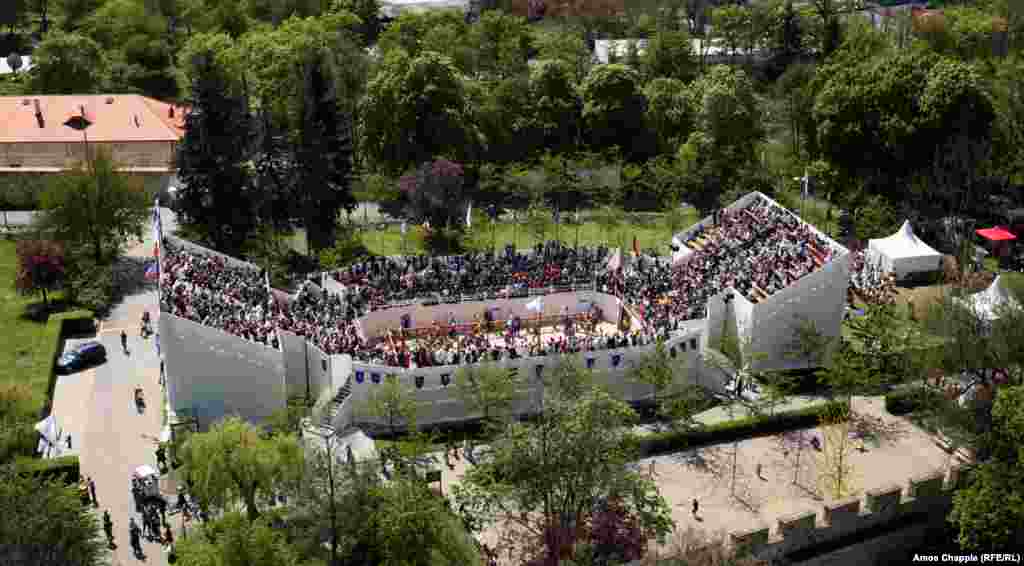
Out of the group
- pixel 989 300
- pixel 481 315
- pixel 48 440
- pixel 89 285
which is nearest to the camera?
pixel 48 440

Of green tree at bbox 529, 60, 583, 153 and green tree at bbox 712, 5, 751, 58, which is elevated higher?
green tree at bbox 712, 5, 751, 58

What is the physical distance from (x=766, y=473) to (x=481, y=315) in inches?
637

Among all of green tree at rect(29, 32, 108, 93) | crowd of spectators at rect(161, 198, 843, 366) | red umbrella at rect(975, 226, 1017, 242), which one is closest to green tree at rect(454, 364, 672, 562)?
crowd of spectators at rect(161, 198, 843, 366)

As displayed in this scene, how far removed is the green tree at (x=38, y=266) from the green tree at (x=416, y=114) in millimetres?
21316

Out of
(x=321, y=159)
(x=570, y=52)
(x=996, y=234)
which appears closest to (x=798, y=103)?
(x=996, y=234)

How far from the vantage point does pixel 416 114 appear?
226 ft

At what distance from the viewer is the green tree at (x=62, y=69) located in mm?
87125

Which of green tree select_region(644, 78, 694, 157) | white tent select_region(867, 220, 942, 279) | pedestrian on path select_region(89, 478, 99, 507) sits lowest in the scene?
pedestrian on path select_region(89, 478, 99, 507)

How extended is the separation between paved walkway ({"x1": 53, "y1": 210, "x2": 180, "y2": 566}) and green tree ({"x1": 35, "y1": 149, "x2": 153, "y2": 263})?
551 cm

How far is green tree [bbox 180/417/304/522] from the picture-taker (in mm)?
37438

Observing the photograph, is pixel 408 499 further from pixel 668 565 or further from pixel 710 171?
pixel 710 171

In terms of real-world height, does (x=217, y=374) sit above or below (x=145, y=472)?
above

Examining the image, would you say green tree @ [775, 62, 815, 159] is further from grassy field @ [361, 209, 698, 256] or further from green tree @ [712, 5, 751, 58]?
green tree @ [712, 5, 751, 58]

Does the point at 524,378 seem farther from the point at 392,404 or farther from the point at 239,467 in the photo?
the point at 239,467
